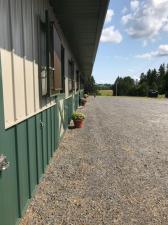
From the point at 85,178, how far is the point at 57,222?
1.43 metres

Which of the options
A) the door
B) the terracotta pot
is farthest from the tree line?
the door

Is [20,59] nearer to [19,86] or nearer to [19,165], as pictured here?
[19,86]

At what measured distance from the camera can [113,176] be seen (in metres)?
4.36

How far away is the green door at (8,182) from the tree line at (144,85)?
48.2 m

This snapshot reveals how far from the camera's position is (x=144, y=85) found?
196 feet

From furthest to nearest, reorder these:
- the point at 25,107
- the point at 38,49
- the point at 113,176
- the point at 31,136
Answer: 1. the point at 113,176
2. the point at 38,49
3. the point at 31,136
4. the point at 25,107

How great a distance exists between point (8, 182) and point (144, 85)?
2349 inches

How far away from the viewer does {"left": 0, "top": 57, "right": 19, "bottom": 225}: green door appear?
7.40ft

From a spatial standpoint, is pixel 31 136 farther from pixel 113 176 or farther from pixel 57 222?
pixel 113 176

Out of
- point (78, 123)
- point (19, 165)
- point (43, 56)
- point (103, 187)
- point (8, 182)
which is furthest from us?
point (78, 123)

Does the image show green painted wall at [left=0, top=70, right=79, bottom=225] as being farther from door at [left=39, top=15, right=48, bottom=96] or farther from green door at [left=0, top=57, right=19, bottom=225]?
door at [left=39, top=15, right=48, bottom=96]

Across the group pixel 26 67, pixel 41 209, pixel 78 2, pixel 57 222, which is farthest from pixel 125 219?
pixel 78 2

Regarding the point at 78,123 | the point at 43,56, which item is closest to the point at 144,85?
the point at 78,123

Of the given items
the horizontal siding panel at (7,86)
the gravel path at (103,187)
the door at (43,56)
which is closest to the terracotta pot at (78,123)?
the gravel path at (103,187)
